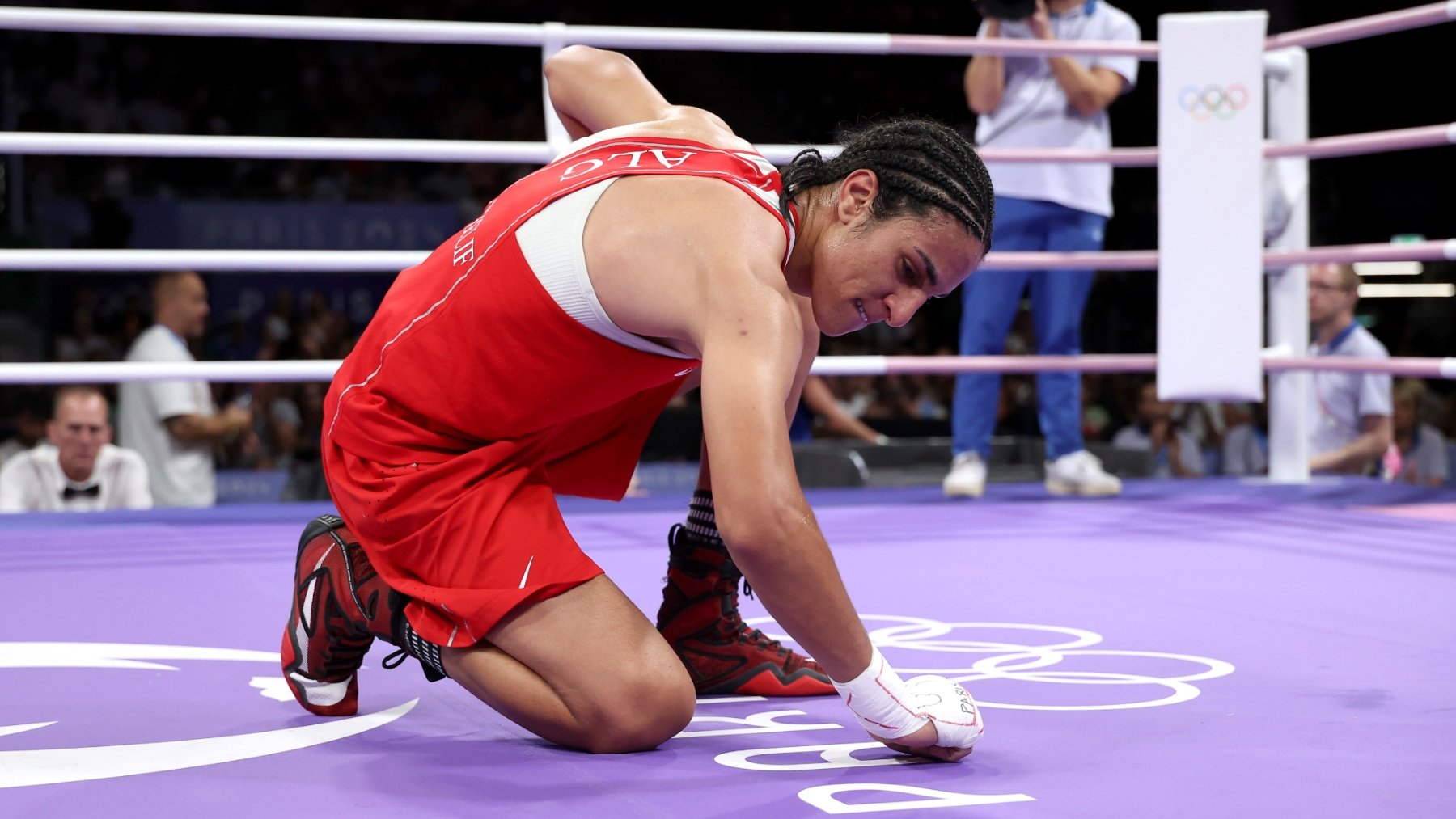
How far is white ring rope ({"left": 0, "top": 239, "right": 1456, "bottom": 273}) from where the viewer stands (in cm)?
254

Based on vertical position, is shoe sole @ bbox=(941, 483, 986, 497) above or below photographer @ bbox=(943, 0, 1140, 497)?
below

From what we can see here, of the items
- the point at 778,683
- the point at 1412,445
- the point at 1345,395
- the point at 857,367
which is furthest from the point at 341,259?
the point at 1412,445

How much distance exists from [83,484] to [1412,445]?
4.57 meters

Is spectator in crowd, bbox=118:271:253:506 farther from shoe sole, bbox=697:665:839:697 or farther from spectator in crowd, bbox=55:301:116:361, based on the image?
spectator in crowd, bbox=55:301:116:361

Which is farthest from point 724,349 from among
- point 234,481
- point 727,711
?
point 234,481

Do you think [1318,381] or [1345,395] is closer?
[1345,395]

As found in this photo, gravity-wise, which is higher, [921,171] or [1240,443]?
[921,171]

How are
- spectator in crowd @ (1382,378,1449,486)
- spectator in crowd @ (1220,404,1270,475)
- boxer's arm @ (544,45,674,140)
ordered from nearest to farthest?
boxer's arm @ (544,45,674,140)
spectator in crowd @ (1382,378,1449,486)
spectator in crowd @ (1220,404,1270,475)

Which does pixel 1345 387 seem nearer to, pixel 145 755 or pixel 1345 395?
pixel 1345 395

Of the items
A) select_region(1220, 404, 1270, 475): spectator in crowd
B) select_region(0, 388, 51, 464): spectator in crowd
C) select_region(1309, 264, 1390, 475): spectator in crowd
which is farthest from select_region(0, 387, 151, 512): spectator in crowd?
select_region(1220, 404, 1270, 475): spectator in crowd

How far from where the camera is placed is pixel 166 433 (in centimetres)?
364

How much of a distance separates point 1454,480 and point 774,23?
4.92 meters

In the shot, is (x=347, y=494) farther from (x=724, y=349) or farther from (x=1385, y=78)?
(x=1385, y=78)

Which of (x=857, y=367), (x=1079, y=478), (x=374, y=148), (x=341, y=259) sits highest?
(x=374, y=148)
